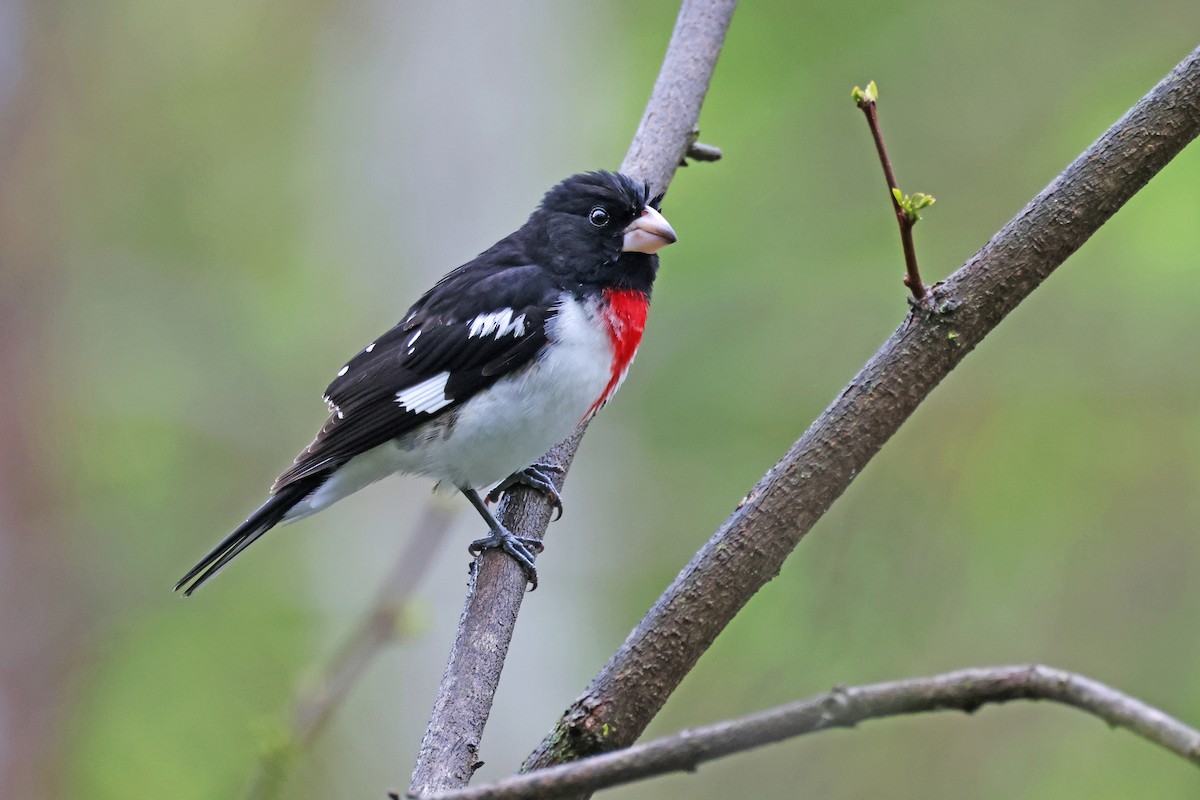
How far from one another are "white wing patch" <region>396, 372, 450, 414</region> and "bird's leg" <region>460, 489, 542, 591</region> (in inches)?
11.6

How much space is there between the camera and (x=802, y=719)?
4.49 ft

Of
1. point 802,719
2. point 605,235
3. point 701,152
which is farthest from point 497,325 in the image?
point 802,719

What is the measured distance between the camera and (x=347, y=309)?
22.8ft

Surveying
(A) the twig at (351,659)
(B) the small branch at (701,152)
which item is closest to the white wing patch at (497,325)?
(B) the small branch at (701,152)

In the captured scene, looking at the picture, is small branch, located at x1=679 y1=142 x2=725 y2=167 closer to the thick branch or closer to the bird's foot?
the bird's foot

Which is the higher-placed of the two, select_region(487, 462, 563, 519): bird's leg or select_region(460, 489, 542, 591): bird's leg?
select_region(487, 462, 563, 519): bird's leg

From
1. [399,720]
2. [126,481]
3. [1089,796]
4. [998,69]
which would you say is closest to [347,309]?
[126,481]

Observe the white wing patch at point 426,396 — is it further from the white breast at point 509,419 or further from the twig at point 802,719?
the twig at point 802,719

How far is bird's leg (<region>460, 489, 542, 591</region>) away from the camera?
2.92m

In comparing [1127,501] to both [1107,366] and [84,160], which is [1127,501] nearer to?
[1107,366]

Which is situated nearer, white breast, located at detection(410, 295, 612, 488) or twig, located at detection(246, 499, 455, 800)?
twig, located at detection(246, 499, 455, 800)

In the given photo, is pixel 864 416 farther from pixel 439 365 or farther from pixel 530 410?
pixel 439 365

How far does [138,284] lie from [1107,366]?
16.8ft

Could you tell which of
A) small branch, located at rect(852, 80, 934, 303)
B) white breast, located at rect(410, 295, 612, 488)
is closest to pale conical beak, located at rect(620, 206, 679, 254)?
white breast, located at rect(410, 295, 612, 488)
